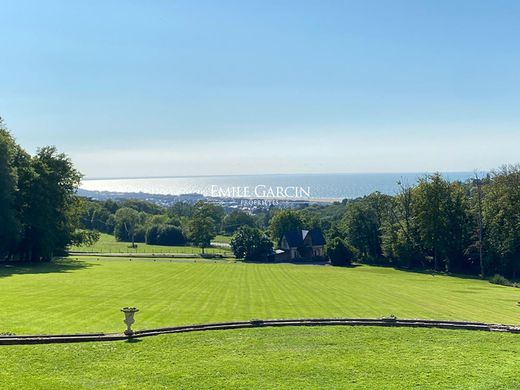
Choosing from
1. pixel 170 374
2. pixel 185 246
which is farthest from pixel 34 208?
pixel 185 246

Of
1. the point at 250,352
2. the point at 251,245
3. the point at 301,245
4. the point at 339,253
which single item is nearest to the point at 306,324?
the point at 250,352

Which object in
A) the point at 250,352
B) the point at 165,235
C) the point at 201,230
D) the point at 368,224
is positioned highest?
the point at 368,224

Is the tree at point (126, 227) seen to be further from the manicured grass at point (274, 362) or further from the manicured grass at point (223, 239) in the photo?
the manicured grass at point (274, 362)

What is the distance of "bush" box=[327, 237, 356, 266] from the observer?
86250 mm

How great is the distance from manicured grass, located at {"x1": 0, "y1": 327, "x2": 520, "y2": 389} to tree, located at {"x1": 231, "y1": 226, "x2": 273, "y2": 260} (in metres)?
75.1

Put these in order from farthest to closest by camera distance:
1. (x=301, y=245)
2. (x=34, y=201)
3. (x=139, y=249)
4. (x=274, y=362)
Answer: (x=139, y=249) → (x=301, y=245) → (x=34, y=201) → (x=274, y=362)

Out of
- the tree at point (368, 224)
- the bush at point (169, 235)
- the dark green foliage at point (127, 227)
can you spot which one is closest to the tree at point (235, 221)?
the dark green foliage at point (127, 227)

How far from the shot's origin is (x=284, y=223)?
116 m

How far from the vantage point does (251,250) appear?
9362 cm

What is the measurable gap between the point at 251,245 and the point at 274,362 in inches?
3115

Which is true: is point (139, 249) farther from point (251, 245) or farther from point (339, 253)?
point (339, 253)

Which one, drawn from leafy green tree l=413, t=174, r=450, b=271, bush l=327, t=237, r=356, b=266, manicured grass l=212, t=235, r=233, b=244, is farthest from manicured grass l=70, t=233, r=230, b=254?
leafy green tree l=413, t=174, r=450, b=271

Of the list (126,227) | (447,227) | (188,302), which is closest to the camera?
(188,302)

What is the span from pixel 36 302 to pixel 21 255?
39.9 metres
